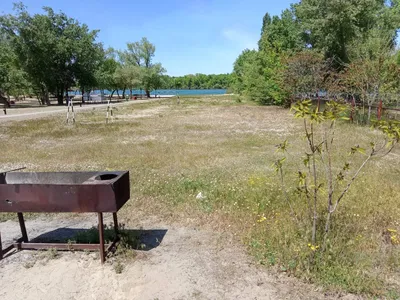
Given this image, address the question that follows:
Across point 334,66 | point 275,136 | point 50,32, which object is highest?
point 50,32

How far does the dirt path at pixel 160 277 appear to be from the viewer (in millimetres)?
2891

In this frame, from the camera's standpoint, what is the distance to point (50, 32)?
37.1 m

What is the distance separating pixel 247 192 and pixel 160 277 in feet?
8.20

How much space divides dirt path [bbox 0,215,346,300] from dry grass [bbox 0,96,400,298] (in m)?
0.28

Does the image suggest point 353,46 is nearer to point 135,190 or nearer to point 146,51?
point 135,190

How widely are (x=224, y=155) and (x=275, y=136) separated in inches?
171

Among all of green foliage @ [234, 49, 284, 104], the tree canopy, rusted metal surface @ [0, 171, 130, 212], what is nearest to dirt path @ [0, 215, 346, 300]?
rusted metal surface @ [0, 171, 130, 212]

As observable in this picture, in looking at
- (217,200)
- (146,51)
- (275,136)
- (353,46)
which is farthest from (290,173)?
(146,51)

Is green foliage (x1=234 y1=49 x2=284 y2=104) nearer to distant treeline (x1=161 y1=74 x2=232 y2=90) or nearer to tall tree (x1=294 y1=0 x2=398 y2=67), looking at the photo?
tall tree (x1=294 y1=0 x2=398 y2=67)

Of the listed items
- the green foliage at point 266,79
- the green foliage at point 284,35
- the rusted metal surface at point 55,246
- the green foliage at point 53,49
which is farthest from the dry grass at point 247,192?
the green foliage at point 53,49

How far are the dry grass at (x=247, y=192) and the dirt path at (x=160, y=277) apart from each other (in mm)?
277

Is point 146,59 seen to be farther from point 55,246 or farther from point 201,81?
point 201,81

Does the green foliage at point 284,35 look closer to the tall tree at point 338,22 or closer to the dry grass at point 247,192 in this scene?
the tall tree at point 338,22

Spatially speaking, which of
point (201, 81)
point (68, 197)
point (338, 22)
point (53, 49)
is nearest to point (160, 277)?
point (68, 197)
